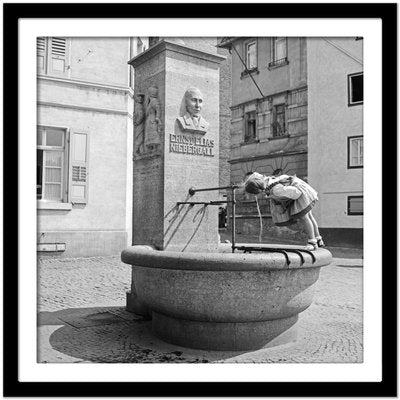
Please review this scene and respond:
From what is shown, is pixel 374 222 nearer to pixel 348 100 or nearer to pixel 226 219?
pixel 348 100

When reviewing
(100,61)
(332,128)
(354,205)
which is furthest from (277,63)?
(100,61)

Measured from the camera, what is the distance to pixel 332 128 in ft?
59.3

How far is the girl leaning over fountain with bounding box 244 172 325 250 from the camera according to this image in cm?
466

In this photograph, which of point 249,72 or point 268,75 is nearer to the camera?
point 268,75

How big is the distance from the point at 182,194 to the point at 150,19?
2313mm

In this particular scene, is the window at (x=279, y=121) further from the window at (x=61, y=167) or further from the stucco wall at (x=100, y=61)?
the window at (x=61, y=167)

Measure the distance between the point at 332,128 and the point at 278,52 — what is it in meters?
4.84

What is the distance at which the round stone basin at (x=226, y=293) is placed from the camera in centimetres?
398

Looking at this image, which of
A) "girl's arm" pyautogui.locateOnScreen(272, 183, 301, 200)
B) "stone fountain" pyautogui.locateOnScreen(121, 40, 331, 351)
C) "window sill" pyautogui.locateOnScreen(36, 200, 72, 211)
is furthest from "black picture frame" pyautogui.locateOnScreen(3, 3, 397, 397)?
"window sill" pyautogui.locateOnScreen(36, 200, 72, 211)

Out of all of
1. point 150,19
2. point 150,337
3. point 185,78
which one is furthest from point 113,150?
point 150,19

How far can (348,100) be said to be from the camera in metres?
17.5

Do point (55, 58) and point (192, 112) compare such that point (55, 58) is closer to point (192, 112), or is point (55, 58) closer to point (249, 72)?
point (192, 112)

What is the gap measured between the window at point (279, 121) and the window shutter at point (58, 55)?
36.1 ft

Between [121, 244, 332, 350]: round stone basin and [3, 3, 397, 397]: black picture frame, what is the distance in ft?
3.15
